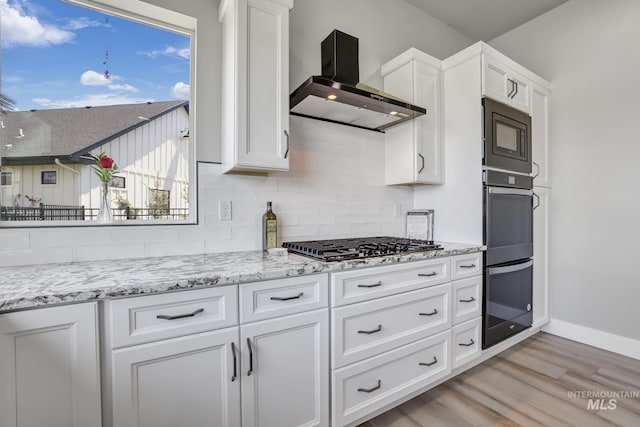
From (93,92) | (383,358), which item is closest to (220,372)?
(383,358)

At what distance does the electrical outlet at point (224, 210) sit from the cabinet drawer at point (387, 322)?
2.87ft

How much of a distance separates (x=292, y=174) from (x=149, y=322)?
4.18 feet

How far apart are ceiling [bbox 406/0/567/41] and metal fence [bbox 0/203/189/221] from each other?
2.77 m

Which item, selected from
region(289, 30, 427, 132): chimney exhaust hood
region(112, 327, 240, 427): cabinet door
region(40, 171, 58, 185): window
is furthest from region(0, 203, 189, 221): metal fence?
region(289, 30, 427, 132): chimney exhaust hood

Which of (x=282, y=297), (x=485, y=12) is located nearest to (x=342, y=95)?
(x=282, y=297)

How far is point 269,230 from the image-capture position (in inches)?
72.4

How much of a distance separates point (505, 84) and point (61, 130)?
2.93 m

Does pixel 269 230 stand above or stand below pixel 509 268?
above

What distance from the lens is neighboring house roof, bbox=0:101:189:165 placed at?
4.59 feet

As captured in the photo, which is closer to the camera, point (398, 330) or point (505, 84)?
point (398, 330)

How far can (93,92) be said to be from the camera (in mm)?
1547

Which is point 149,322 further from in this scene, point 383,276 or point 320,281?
point 383,276

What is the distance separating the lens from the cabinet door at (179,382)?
0.98 m

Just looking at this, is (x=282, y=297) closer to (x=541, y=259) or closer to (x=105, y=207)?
(x=105, y=207)
